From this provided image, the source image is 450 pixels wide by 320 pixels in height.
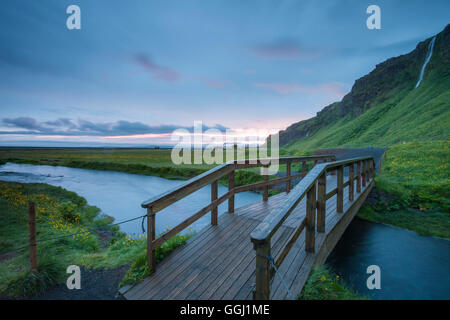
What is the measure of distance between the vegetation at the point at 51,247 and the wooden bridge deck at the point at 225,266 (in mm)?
362

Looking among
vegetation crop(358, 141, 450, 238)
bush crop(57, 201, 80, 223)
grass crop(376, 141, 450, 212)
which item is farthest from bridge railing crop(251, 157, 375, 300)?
bush crop(57, 201, 80, 223)

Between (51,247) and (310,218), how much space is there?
5866 millimetres

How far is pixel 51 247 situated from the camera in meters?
4.96

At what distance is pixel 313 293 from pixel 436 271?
5.25 metres

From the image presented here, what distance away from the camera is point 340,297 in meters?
2.39

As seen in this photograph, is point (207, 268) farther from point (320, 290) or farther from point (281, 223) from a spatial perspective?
point (281, 223)

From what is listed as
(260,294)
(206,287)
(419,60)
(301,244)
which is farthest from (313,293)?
(419,60)

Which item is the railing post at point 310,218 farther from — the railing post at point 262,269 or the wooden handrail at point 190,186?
the wooden handrail at point 190,186

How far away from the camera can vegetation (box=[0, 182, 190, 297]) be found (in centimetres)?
328

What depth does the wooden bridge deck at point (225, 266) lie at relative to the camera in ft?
8.13

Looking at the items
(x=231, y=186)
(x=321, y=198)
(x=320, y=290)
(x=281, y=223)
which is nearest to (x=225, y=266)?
(x=320, y=290)

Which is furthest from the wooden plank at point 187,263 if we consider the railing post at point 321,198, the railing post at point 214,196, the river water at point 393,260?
the river water at point 393,260

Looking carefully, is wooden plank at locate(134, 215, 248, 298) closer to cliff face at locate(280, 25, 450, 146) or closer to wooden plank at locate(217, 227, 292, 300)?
wooden plank at locate(217, 227, 292, 300)

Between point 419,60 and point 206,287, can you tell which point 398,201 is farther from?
point 419,60
